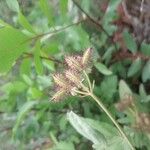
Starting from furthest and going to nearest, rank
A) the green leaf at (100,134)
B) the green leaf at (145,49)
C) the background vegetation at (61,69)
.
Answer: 1. the green leaf at (145,49)
2. the background vegetation at (61,69)
3. the green leaf at (100,134)

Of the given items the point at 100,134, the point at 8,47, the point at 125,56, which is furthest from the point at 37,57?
the point at 125,56

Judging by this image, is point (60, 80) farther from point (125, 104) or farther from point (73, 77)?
point (125, 104)

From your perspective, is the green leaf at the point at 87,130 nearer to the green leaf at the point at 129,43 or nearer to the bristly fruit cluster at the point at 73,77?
the bristly fruit cluster at the point at 73,77

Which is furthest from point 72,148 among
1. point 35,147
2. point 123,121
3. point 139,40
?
point 35,147

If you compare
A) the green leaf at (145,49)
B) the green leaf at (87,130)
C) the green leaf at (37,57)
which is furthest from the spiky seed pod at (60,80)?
the green leaf at (145,49)

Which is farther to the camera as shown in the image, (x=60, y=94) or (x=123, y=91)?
(x=123, y=91)

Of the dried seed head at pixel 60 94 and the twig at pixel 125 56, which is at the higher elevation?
the dried seed head at pixel 60 94

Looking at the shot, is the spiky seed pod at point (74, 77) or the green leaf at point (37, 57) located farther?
the green leaf at point (37, 57)
